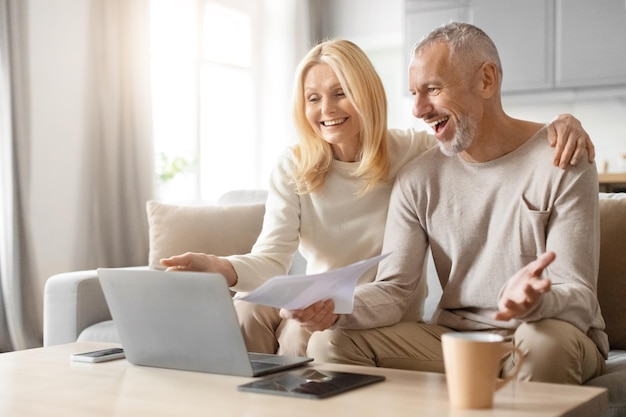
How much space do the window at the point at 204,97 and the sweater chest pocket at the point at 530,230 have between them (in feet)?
12.0

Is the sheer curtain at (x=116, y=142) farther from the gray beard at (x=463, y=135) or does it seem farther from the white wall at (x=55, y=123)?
the gray beard at (x=463, y=135)

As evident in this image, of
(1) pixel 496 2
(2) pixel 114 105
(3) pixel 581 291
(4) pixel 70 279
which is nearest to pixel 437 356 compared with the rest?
(3) pixel 581 291

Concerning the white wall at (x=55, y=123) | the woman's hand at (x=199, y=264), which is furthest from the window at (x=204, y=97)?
the woman's hand at (x=199, y=264)

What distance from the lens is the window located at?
17.4ft

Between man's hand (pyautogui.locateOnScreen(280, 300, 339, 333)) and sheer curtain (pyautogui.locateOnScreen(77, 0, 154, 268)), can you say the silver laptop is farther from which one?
sheer curtain (pyautogui.locateOnScreen(77, 0, 154, 268))

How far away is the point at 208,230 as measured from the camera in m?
3.05

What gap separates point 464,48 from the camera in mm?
1961

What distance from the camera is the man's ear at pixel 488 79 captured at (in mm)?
1978

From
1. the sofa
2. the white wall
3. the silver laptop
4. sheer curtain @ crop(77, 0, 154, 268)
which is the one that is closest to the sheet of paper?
the silver laptop

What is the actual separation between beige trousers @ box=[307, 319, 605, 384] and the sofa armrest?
3.93 ft

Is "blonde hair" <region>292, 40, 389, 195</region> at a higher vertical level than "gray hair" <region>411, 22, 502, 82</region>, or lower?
lower

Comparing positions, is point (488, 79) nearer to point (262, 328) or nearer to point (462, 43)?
point (462, 43)

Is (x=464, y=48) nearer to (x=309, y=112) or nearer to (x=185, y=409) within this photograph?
(x=309, y=112)

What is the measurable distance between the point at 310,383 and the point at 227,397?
0.14m
